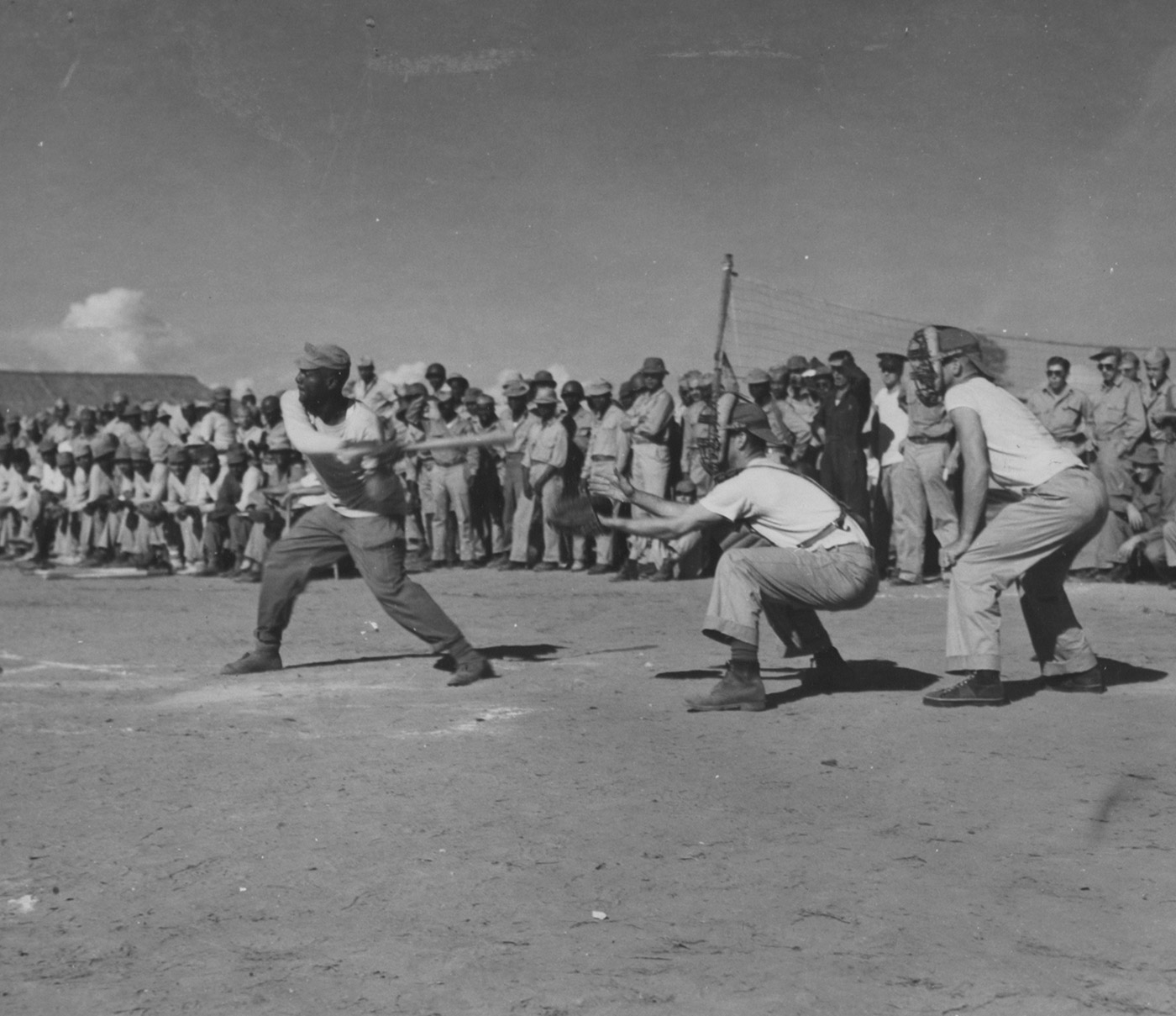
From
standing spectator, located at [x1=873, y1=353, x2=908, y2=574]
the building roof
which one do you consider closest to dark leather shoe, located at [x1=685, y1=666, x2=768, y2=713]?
standing spectator, located at [x1=873, y1=353, x2=908, y2=574]

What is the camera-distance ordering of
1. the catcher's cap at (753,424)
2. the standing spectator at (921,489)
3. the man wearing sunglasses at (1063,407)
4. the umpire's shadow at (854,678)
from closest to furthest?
the catcher's cap at (753,424) < the umpire's shadow at (854,678) < the standing spectator at (921,489) < the man wearing sunglasses at (1063,407)

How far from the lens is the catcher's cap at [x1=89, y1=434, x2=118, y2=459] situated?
60.0 feet

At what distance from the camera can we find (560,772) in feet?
19.1

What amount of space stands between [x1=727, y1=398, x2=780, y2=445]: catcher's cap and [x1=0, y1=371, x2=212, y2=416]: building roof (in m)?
40.0

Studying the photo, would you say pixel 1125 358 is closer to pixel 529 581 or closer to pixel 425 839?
pixel 529 581

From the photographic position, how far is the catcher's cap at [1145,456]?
38.9ft

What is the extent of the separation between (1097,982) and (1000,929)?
16.1 inches

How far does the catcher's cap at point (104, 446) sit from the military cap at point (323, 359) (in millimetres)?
11194

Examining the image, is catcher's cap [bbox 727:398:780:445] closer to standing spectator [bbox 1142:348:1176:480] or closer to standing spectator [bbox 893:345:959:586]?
standing spectator [bbox 893:345:959:586]

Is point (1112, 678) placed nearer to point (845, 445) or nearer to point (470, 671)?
point (470, 671)

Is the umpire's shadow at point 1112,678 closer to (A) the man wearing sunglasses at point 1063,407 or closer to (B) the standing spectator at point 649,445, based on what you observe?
(A) the man wearing sunglasses at point 1063,407

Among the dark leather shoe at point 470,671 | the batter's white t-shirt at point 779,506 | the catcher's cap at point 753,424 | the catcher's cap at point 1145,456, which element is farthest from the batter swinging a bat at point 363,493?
the catcher's cap at point 1145,456

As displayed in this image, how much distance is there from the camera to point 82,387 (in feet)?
152

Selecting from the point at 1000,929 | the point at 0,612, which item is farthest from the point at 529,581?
the point at 1000,929
